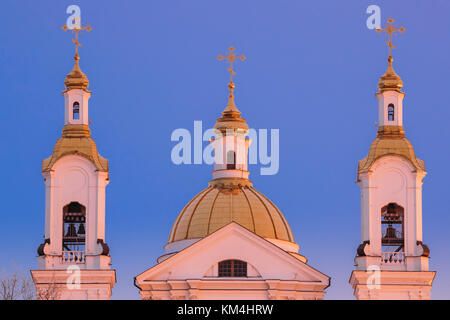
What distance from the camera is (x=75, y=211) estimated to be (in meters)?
91.7

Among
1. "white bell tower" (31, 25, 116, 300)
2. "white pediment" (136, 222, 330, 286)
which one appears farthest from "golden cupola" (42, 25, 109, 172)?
"white pediment" (136, 222, 330, 286)

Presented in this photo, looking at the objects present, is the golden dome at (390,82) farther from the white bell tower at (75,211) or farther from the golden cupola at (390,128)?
the white bell tower at (75,211)

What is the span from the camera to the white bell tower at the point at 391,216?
89.6 m

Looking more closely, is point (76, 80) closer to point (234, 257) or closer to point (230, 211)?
point (230, 211)

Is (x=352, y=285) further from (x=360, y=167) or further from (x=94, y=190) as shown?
(x=94, y=190)

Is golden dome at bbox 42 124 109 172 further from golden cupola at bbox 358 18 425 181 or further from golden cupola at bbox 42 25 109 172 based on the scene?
golden cupola at bbox 358 18 425 181

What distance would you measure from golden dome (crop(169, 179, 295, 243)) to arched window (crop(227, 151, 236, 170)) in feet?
4.42

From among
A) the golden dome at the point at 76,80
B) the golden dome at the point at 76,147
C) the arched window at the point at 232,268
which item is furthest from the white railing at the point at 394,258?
the golden dome at the point at 76,80

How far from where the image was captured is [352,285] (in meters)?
91.2
